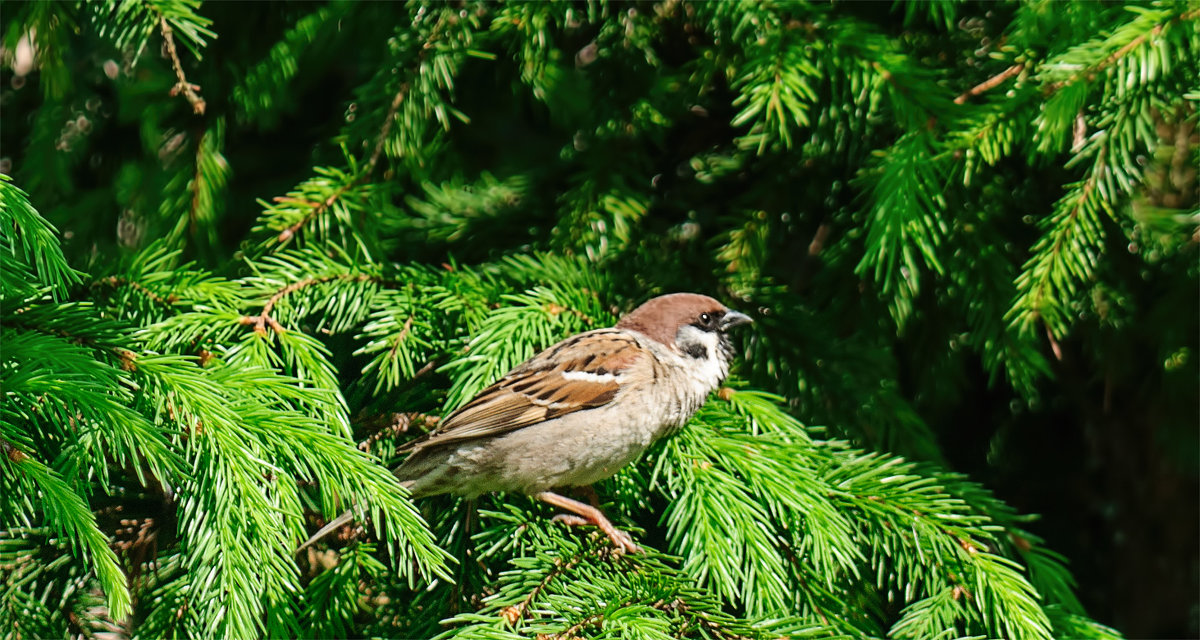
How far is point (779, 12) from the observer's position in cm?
192

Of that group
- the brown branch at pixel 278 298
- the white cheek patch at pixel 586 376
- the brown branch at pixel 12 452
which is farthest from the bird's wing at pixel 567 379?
the brown branch at pixel 12 452

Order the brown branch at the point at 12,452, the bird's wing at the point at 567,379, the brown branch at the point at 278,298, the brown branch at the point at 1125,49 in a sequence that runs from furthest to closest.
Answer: the bird's wing at the point at 567,379 < the brown branch at the point at 278,298 < the brown branch at the point at 1125,49 < the brown branch at the point at 12,452

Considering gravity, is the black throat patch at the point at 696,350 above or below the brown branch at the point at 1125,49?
below

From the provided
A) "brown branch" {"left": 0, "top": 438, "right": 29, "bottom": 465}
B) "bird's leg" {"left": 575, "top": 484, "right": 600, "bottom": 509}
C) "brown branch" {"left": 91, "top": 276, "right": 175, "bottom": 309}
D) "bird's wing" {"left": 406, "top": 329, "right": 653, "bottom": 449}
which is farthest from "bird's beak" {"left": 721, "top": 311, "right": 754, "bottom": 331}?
"brown branch" {"left": 0, "top": 438, "right": 29, "bottom": 465}

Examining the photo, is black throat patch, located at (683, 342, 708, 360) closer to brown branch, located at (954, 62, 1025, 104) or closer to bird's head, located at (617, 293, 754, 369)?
bird's head, located at (617, 293, 754, 369)

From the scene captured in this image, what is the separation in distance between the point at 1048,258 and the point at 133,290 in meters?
1.70

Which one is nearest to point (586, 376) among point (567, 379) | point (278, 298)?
point (567, 379)

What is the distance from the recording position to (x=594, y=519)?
1.79m

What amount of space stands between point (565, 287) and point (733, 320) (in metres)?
0.38

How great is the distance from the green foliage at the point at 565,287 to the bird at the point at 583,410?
0.18 ft

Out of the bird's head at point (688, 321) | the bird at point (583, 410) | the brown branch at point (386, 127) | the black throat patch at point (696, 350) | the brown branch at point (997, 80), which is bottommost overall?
the bird at point (583, 410)

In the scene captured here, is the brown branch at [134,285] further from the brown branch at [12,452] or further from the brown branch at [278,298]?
the brown branch at [12,452]

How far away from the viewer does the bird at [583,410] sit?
185cm

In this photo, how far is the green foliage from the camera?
1430 millimetres
